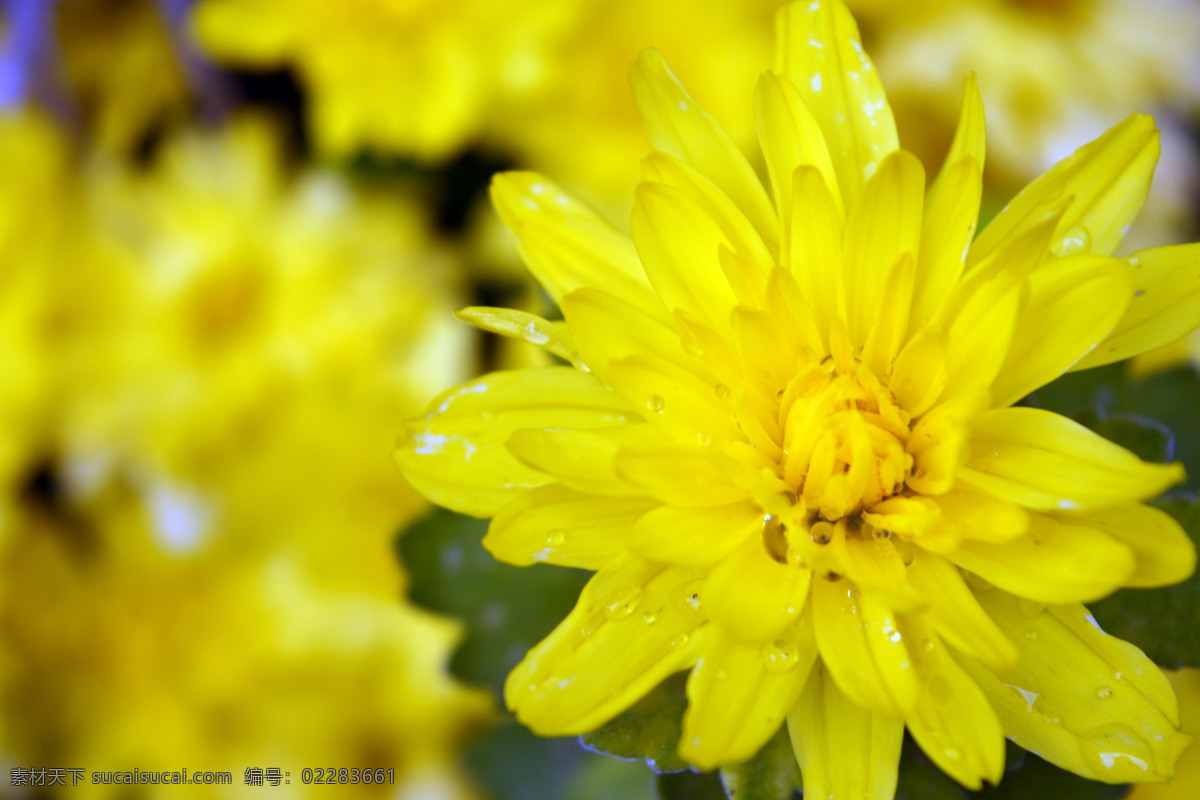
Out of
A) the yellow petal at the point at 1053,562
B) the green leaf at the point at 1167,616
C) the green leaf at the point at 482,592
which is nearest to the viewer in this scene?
the yellow petal at the point at 1053,562

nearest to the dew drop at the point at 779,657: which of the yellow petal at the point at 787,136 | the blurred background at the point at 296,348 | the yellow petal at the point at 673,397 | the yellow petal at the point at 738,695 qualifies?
the yellow petal at the point at 738,695

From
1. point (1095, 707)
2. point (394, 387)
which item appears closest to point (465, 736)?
point (394, 387)

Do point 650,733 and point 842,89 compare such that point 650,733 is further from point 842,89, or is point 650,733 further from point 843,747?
point 842,89

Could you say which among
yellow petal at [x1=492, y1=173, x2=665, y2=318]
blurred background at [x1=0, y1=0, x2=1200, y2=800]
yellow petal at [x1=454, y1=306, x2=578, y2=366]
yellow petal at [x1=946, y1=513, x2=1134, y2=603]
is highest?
yellow petal at [x1=492, y1=173, x2=665, y2=318]

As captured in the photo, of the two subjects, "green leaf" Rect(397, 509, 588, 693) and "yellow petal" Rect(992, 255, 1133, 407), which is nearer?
"yellow petal" Rect(992, 255, 1133, 407)

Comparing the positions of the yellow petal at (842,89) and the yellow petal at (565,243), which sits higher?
the yellow petal at (842,89)

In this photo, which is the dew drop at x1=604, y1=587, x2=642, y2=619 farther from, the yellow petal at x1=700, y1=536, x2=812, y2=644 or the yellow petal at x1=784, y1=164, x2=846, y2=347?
the yellow petal at x1=784, y1=164, x2=846, y2=347

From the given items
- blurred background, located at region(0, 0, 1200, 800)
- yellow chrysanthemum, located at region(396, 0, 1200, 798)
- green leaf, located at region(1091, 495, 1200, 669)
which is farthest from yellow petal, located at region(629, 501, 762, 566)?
blurred background, located at region(0, 0, 1200, 800)

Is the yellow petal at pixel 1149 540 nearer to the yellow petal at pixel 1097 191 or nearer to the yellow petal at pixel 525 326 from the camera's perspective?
the yellow petal at pixel 1097 191
